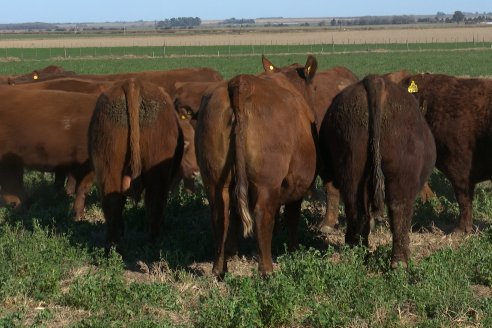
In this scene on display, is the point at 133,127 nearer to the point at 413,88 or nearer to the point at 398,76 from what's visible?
the point at 413,88

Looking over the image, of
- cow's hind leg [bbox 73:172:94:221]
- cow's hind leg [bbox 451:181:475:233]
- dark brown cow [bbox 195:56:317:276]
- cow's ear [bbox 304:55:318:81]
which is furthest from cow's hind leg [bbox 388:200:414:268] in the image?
cow's hind leg [bbox 73:172:94:221]

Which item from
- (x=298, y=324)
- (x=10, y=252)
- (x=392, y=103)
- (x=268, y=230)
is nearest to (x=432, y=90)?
(x=392, y=103)

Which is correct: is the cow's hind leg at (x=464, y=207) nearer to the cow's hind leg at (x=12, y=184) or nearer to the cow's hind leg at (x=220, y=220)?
the cow's hind leg at (x=220, y=220)

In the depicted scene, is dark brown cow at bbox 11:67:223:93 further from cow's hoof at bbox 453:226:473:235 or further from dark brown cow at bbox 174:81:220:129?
cow's hoof at bbox 453:226:473:235

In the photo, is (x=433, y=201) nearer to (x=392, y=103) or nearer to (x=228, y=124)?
(x=392, y=103)

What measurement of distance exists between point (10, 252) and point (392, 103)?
3.69 m

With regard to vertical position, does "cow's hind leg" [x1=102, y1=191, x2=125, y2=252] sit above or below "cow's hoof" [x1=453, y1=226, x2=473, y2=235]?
above

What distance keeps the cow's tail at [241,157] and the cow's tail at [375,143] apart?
41.3 inches

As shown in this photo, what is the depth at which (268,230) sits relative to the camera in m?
6.18

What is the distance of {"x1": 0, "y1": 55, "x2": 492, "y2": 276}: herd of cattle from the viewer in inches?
241

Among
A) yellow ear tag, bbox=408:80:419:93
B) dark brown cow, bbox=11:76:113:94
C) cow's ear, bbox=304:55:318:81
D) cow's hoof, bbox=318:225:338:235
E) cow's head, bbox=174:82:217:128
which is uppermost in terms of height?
cow's ear, bbox=304:55:318:81

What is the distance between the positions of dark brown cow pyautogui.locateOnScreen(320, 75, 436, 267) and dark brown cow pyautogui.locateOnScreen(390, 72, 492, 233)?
1.71 m

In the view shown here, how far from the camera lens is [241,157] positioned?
19.4 ft

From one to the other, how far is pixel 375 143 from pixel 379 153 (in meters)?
0.10
